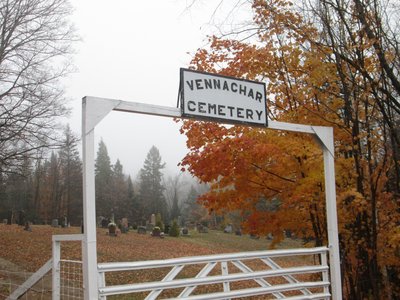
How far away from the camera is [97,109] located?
4.86 meters

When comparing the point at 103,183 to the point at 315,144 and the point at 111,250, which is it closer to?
the point at 111,250

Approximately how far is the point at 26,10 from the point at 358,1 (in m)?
15.5

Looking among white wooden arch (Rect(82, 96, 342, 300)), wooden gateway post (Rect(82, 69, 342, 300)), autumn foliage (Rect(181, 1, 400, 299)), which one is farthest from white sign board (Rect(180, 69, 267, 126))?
autumn foliage (Rect(181, 1, 400, 299))

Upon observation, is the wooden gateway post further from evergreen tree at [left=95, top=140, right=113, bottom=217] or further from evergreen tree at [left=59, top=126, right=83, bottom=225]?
evergreen tree at [left=95, top=140, right=113, bottom=217]

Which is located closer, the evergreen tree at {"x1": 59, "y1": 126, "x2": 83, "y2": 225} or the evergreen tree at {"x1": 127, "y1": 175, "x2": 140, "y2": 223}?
the evergreen tree at {"x1": 59, "y1": 126, "x2": 83, "y2": 225}

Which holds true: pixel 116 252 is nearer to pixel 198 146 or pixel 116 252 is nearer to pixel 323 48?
pixel 198 146

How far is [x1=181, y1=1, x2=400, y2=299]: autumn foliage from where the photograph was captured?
8.90m

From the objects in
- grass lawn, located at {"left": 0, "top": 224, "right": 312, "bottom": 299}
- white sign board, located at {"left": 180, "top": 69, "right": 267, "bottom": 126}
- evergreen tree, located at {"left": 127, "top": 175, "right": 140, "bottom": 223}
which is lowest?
grass lawn, located at {"left": 0, "top": 224, "right": 312, "bottom": 299}

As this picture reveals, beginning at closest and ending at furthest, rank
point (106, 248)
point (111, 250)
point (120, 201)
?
point (111, 250) → point (106, 248) → point (120, 201)

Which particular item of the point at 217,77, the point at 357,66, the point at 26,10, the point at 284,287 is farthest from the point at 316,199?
the point at 26,10

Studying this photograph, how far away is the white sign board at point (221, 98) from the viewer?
5.54 metres

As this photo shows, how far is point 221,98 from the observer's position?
582cm

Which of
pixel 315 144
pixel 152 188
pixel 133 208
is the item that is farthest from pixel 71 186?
pixel 315 144

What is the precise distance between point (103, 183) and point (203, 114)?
48384 mm
